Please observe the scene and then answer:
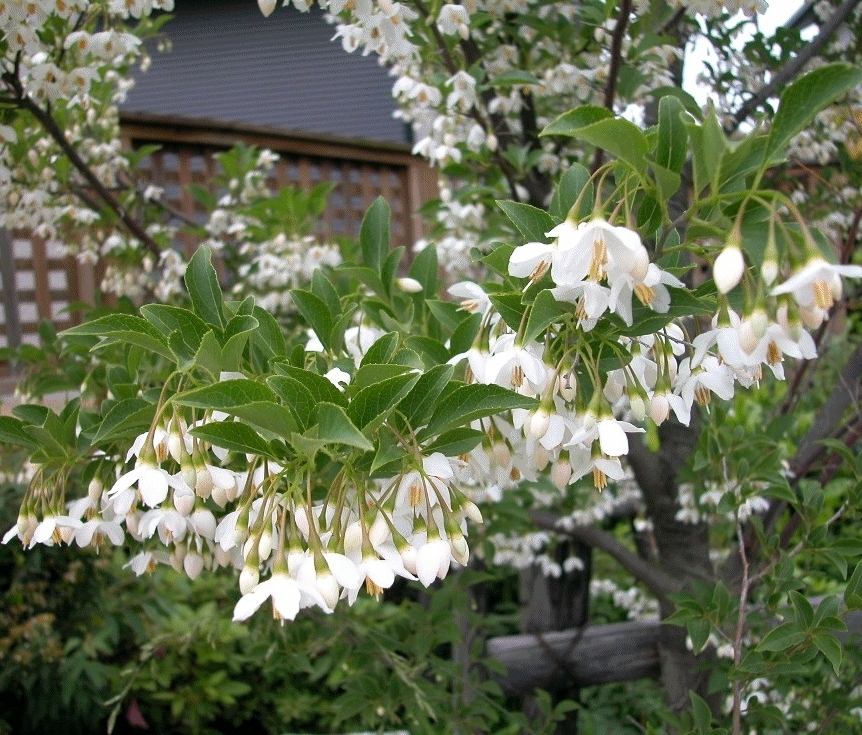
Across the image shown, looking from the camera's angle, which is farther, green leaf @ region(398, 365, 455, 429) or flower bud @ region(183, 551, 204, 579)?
flower bud @ region(183, 551, 204, 579)

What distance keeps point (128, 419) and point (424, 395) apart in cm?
41

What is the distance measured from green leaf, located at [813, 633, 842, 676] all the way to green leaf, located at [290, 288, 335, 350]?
96 centimetres

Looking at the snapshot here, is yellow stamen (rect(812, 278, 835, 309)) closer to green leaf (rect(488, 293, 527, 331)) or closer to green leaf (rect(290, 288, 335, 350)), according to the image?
green leaf (rect(488, 293, 527, 331))

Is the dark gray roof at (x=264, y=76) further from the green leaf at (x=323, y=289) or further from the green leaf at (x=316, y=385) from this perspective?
the green leaf at (x=316, y=385)

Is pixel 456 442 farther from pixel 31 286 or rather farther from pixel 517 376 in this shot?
pixel 31 286

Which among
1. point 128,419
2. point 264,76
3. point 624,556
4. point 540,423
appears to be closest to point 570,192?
point 540,423

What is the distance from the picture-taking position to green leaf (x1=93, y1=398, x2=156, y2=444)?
106 centimetres

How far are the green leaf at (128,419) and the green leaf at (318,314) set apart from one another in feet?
0.88

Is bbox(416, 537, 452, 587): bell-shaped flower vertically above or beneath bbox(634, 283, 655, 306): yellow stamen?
beneath

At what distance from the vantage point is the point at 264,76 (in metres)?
9.32

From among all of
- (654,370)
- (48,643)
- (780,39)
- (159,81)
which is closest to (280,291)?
(48,643)

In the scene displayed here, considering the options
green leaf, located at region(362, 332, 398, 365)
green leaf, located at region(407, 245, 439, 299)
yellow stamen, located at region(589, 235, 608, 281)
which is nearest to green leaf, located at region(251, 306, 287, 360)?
green leaf, located at region(362, 332, 398, 365)

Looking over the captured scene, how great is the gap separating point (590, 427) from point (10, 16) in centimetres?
148

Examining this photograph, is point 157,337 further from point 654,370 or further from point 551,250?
point 654,370
